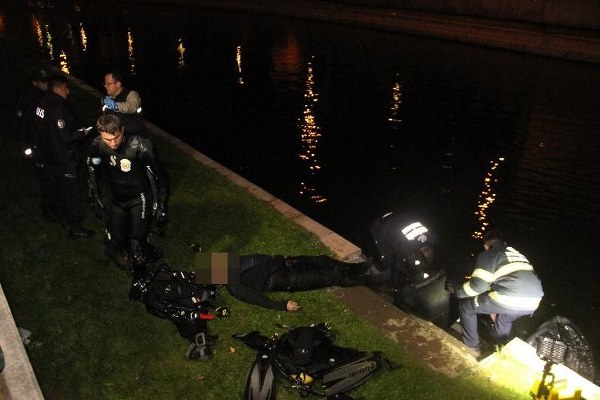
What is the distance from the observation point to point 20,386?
420 centimetres

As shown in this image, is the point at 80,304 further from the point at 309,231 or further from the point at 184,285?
the point at 309,231

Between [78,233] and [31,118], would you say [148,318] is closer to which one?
[78,233]

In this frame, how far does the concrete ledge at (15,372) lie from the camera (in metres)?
4.14

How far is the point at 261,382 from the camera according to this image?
4652mm

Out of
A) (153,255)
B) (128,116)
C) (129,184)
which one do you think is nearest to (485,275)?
(153,255)

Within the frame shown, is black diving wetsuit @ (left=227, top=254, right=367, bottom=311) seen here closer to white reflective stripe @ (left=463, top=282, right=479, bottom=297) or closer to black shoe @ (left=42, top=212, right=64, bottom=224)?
white reflective stripe @ (left=463, top=282, right=479, bottom=297)

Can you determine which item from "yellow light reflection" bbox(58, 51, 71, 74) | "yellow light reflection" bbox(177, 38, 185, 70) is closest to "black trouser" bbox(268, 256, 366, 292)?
"yellow light reflection" bbox(58, 51, 71, 74)

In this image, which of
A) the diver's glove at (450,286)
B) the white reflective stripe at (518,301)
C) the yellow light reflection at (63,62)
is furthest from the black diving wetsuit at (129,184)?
the yellow light reflection at (63,62)

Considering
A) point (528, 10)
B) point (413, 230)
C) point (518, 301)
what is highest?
point (528, 10)

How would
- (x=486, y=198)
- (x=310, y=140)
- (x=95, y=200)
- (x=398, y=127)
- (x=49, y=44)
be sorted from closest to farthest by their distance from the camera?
(x=95, y=200), (x=486, y=198), (x=310, y=140), (x=398, y=127), (x=49, y=44)

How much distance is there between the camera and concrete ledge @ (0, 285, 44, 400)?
4141mm

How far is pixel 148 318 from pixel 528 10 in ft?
112

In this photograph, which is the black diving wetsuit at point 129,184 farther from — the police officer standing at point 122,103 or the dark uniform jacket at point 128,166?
the police officer standing at point 122,103

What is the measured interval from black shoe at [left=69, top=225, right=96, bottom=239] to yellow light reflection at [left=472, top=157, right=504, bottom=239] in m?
7.64
